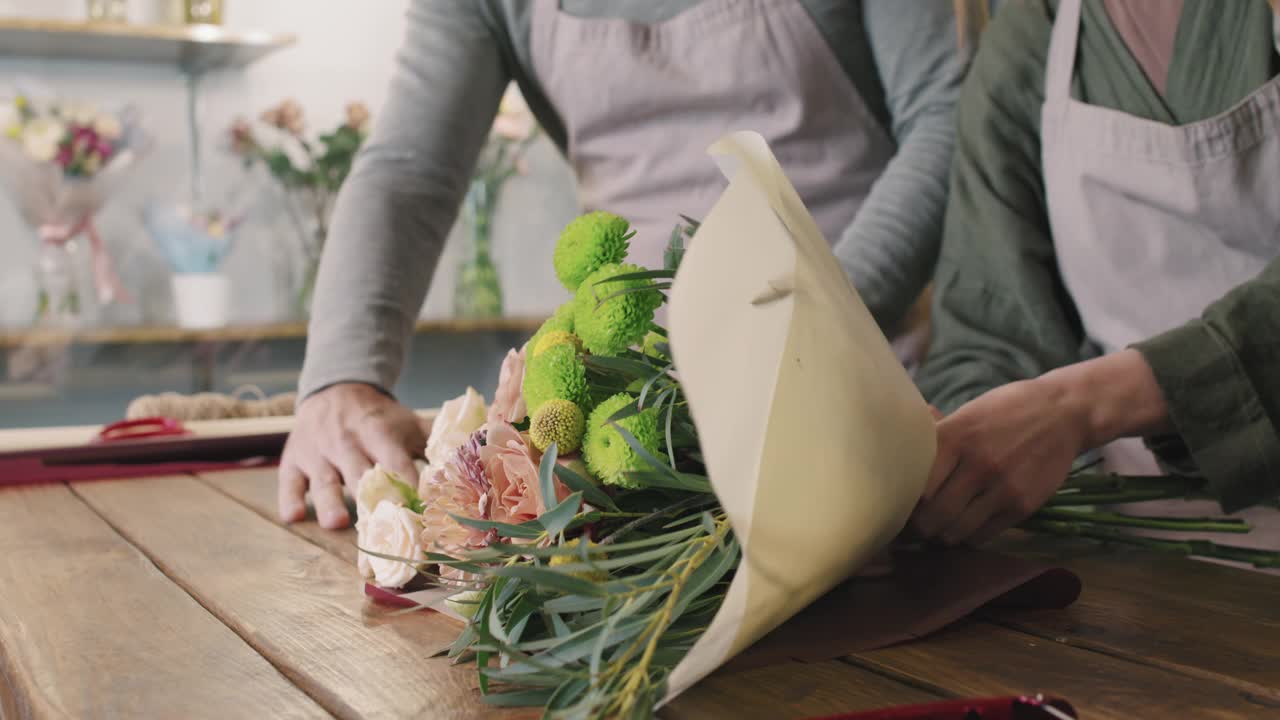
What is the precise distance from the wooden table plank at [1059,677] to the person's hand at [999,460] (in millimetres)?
132

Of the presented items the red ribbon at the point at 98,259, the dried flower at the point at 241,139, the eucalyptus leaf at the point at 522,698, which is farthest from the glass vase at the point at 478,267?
the eucalyptus leaf at the point at 522,698

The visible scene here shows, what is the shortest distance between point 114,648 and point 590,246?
0.34 m

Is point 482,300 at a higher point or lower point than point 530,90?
lower

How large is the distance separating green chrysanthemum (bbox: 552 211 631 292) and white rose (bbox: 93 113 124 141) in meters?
2.88

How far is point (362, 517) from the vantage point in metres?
0.79

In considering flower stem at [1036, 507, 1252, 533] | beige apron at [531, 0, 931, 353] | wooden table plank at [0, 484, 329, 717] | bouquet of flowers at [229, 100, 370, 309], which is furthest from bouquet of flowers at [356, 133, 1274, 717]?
bouquet of flowers at [229, 100, 370, 309]

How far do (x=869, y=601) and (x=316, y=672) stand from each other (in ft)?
1.01

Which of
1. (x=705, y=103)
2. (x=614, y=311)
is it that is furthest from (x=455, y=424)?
(x=705, y=103)

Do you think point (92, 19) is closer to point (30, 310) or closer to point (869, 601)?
point (30, 310)

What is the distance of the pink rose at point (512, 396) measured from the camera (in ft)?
2.11

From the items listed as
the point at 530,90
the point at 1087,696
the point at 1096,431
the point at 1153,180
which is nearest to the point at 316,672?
the point at 1087,696

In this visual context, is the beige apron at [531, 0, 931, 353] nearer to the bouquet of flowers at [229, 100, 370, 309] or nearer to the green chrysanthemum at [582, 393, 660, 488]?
the green chrysanthemum at [582, 393, 660, 488]

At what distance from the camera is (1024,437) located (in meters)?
0.78

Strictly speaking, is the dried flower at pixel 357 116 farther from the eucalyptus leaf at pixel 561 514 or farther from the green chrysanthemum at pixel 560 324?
the eucalyptus leaf at pixel 561 514
